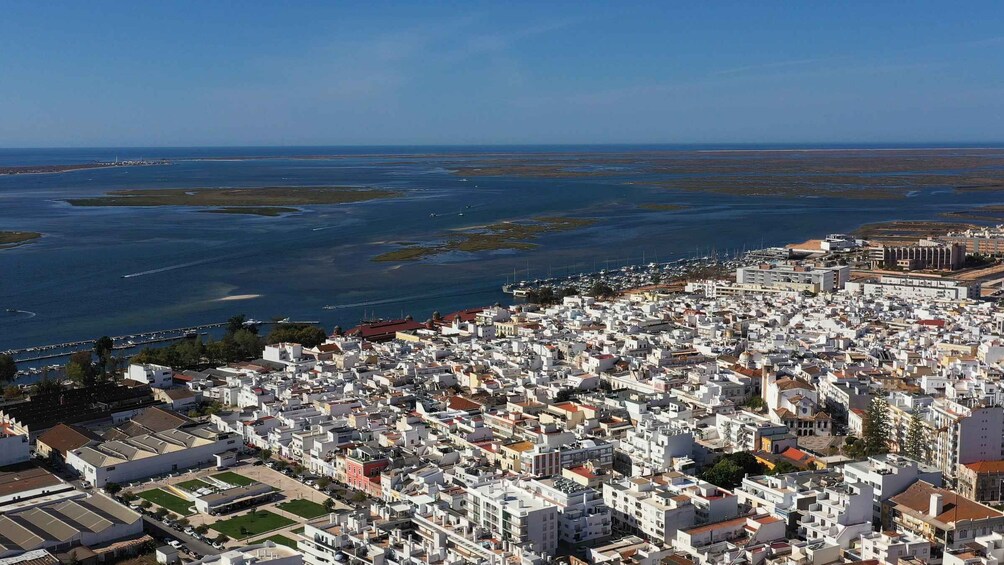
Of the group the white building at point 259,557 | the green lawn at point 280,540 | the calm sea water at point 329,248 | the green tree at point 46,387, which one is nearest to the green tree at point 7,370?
the green tree at point 46,387

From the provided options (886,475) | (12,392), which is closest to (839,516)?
(886,475)

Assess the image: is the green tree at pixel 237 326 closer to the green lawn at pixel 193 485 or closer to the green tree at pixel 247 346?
the green tree at pixel 247 346


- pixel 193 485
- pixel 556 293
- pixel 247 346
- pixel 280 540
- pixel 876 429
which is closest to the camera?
pixel 280 540

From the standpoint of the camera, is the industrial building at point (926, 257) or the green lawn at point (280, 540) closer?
the green lawn at point (280, 540)

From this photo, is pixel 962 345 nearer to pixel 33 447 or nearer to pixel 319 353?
pixel 319 353

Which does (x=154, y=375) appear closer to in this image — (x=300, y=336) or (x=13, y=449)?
(x=13, y=449)

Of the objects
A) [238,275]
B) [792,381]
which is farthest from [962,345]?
[238,275]
